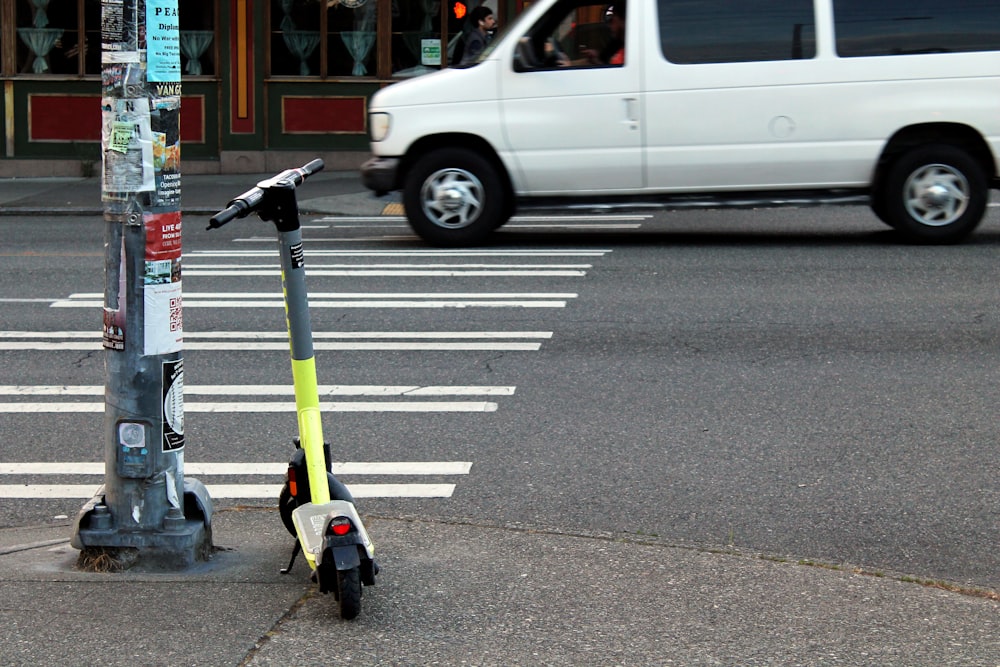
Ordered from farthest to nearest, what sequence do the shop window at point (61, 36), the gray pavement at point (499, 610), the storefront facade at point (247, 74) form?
the shop window at point (61, 36) < the storefront facade at point (247, 74) < the gray pavement at point (499, 610)

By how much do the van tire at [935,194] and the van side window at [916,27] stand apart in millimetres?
876

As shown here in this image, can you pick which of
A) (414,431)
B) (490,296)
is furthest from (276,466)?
(490,296)

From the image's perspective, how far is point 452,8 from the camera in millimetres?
21359

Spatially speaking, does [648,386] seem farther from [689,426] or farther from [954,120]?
[954,120]

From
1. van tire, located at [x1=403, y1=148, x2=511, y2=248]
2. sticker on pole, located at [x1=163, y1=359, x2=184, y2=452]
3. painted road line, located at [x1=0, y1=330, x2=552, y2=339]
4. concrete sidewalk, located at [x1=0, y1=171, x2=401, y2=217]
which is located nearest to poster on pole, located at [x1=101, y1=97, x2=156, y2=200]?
sticker on pole, located at [x1=163, y1=359, x2=184, y2=452]

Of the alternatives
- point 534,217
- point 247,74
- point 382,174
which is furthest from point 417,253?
point 247,74

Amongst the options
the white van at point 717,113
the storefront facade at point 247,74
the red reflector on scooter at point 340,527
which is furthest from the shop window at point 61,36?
the red reflector on scooter at point 340,527

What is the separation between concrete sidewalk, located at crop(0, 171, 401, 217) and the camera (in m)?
17.1

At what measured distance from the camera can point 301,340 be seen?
4.66m

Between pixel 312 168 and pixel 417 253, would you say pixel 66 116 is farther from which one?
pixel 312 168

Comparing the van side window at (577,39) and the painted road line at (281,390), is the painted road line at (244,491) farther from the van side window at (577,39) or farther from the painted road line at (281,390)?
the van side window at (577,39)

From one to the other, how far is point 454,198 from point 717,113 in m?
2.37

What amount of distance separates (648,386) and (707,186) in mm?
5295

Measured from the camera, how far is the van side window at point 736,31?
40.9ft
